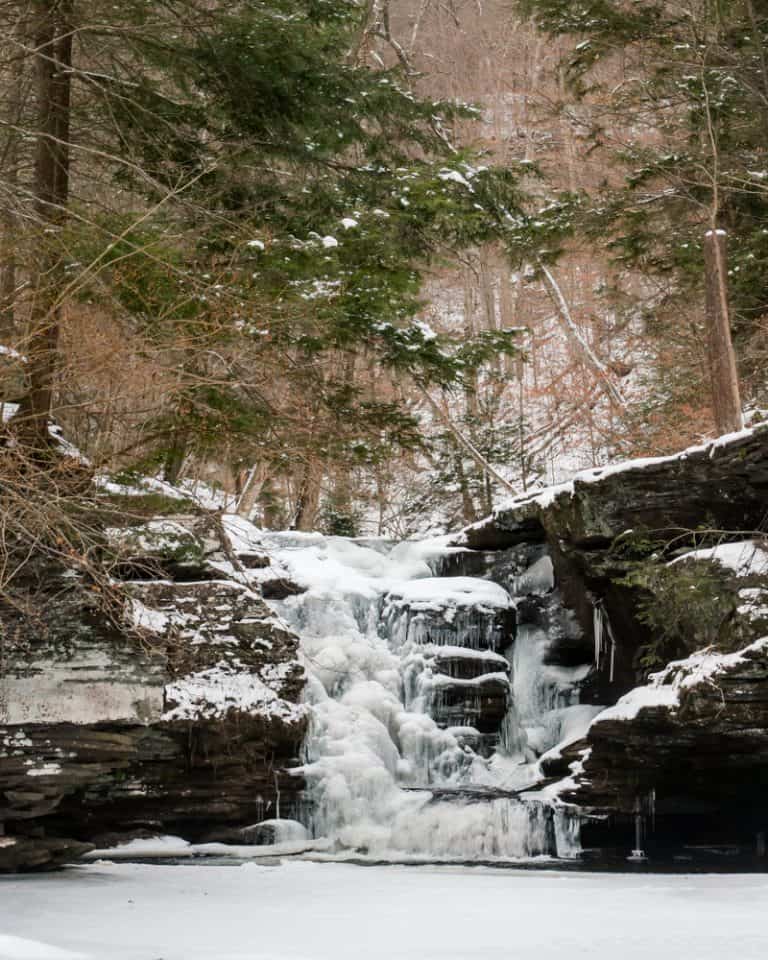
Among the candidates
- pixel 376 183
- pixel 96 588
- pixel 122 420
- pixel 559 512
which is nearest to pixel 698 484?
pixel 559 512

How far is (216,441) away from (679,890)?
4.83 metres

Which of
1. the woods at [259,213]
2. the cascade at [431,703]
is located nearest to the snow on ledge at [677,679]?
the cascade at [431,703]

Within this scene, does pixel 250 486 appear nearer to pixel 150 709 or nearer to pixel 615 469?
pixel 615 469

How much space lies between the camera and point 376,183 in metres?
8.95

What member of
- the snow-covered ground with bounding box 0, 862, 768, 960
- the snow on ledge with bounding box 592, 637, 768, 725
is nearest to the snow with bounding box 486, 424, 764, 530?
the snow on ledge with bounding box 592, 637, 768, 725

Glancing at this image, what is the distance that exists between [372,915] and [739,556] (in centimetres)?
506

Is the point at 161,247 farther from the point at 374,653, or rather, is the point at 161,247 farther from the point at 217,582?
the point at 374,653

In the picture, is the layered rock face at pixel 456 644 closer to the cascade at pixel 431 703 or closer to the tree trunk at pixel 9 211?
the cascade at pixel 431 703

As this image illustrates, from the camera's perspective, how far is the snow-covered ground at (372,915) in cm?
474

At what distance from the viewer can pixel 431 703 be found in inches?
427

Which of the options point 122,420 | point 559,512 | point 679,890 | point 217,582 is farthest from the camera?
point 559,512

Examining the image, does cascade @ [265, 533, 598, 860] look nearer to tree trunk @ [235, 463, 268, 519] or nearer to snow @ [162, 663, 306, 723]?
snow @ [162, 663, 306, 723]

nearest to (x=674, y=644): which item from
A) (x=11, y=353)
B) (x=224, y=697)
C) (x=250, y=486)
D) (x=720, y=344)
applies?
(x=720, y=344)

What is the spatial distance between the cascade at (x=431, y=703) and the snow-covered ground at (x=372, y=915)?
1293 mm
